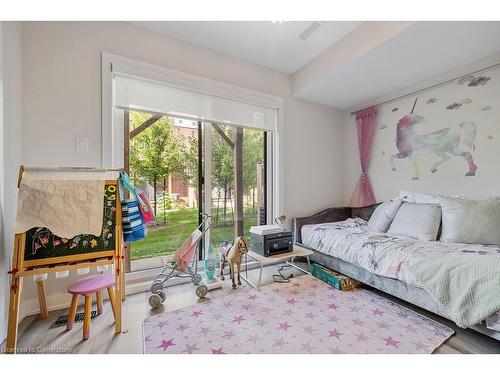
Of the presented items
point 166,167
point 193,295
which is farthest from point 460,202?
point 166,167

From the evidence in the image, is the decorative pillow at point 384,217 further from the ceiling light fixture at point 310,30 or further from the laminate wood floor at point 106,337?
the ceiling light fixture at point 310,30

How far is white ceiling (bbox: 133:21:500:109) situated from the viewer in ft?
5.85

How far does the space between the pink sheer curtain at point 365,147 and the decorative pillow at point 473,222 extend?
1077 millimetres

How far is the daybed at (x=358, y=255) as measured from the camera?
164cm

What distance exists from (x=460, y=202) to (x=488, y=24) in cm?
142

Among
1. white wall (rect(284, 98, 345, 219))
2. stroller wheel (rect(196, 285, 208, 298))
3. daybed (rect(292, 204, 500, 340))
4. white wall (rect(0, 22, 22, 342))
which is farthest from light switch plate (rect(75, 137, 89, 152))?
daybed (rect(292, 204, 500, 340))

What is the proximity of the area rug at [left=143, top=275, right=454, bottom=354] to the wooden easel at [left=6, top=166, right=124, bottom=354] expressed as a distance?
1.51 feet

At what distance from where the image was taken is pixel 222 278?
7.56 ft

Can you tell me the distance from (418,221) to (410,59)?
1561 mm

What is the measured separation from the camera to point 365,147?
122 inches

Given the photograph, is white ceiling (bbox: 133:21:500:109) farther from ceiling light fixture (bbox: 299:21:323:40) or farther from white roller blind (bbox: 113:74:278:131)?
white roller blind (bbox: 113:74:278:131)

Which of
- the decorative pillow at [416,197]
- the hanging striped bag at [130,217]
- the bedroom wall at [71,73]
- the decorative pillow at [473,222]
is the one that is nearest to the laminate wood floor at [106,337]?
the bedroom wall at [71,73]

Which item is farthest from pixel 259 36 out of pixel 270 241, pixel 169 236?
pixel 169 236
